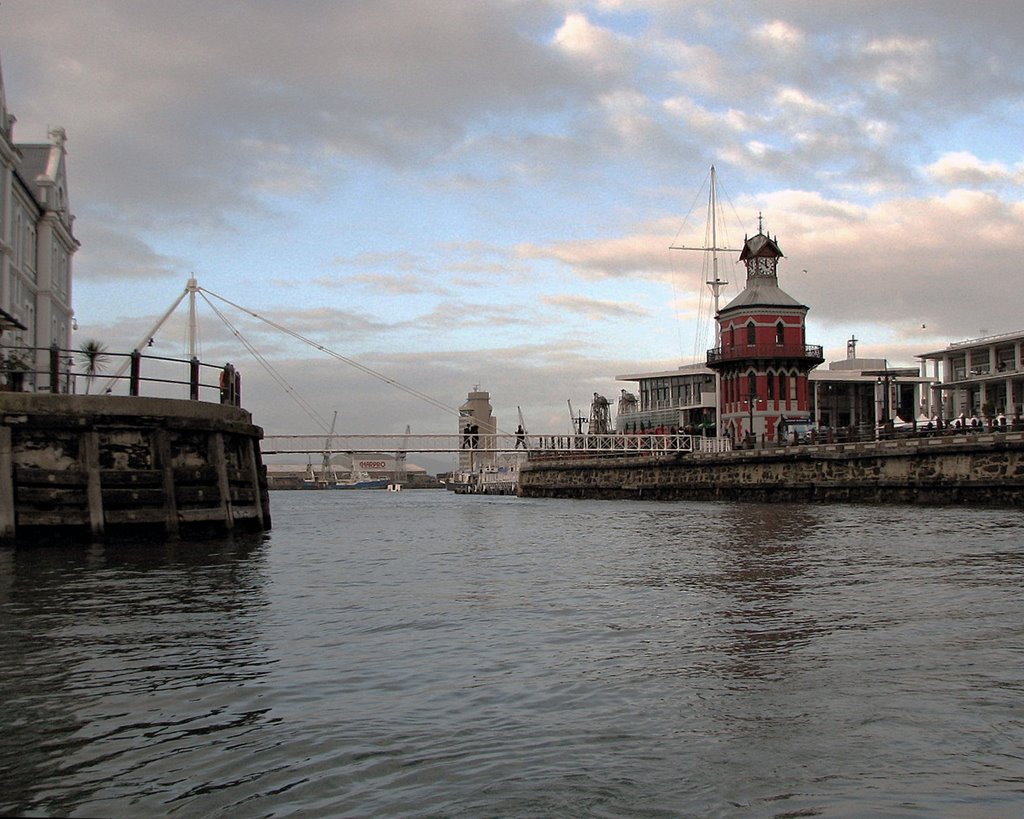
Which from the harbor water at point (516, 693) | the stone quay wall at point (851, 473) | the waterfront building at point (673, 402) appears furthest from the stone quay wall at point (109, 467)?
the waterfront building at point (673, 402)

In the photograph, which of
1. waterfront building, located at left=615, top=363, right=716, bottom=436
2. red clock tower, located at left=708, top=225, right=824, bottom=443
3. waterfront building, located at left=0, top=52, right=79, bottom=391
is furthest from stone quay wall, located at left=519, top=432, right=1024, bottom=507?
waterfront building, located at left=0, top=52, right=79, bottom=391

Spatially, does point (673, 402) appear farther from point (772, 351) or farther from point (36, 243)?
point (36, 243)

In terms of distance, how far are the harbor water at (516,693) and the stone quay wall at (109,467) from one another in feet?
14.5

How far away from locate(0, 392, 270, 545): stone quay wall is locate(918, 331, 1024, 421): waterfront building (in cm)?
6609

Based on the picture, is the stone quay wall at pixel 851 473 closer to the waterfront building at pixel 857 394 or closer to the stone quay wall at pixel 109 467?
the waterfront building at pixel 857 394

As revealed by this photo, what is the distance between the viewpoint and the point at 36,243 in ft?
170

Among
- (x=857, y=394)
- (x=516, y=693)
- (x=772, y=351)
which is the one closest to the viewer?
(x=516, y=693)

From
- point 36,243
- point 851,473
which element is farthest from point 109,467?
point 851,473

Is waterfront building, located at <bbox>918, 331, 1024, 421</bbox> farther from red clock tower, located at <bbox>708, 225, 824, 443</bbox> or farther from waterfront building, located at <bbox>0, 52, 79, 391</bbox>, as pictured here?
waterfront building, located at <bbox>0, 52, 79, 391</bbox>

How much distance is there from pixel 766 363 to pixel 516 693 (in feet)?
254

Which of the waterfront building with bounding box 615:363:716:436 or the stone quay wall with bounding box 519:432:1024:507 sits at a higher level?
the waterfront building with bounding box 615:363:716:436

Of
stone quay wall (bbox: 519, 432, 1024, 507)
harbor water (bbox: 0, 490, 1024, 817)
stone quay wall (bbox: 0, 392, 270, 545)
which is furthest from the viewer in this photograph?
stone quay wall (bbox: 519, 432, 1024, 507)

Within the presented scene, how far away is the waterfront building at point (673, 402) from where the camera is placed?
10319 centimetres

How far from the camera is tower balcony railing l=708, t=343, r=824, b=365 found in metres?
83.6
